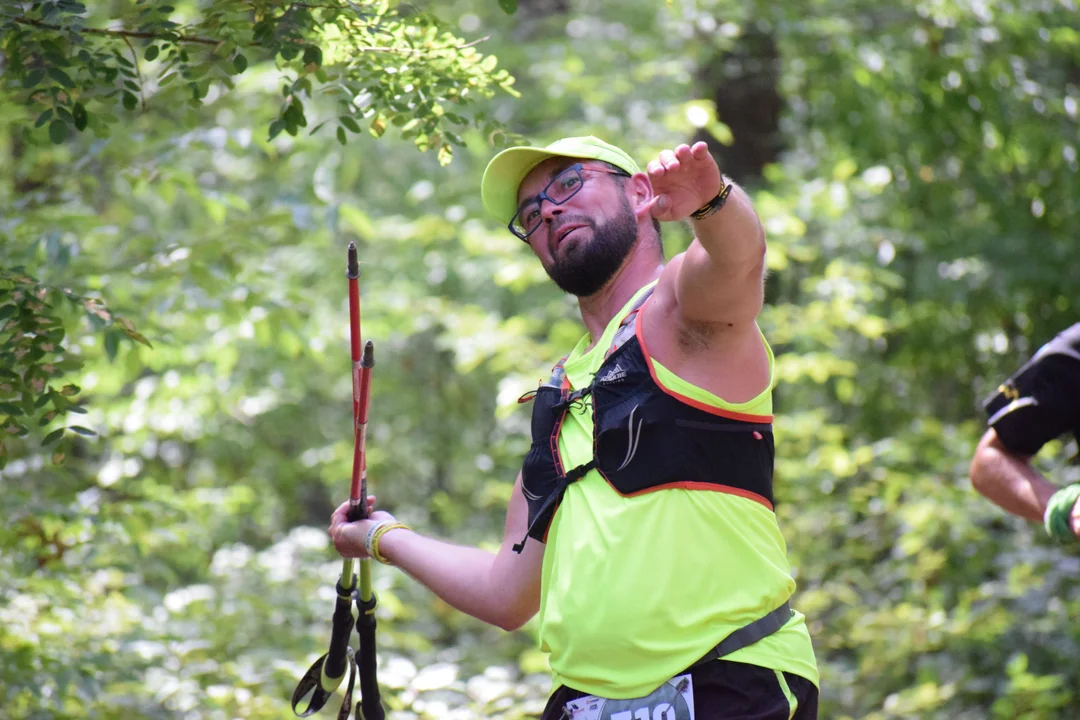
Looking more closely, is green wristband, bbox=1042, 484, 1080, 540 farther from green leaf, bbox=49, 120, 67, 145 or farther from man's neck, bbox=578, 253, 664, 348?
green leaf, bbox=49, 120, 67, 145

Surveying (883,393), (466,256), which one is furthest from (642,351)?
(883,393)

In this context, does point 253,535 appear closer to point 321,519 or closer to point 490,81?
point 321,519

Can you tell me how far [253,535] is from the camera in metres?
9.68

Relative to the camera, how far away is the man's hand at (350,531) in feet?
8.84

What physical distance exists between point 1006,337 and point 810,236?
1432mm

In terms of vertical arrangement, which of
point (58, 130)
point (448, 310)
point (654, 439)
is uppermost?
point (58, 130)

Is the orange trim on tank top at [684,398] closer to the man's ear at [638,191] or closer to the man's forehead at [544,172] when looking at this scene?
the man's ear at [638,191]

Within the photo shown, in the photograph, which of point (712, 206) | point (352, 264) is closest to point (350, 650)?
point (352, 264)

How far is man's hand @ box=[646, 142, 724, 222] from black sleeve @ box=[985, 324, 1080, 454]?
1707mm

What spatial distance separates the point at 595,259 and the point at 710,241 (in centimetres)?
53

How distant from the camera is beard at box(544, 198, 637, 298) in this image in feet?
7.91

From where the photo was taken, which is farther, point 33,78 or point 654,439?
point 33,78

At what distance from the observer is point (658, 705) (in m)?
2.01

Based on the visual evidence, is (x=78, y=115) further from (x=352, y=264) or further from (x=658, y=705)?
(x=658, y=705)
